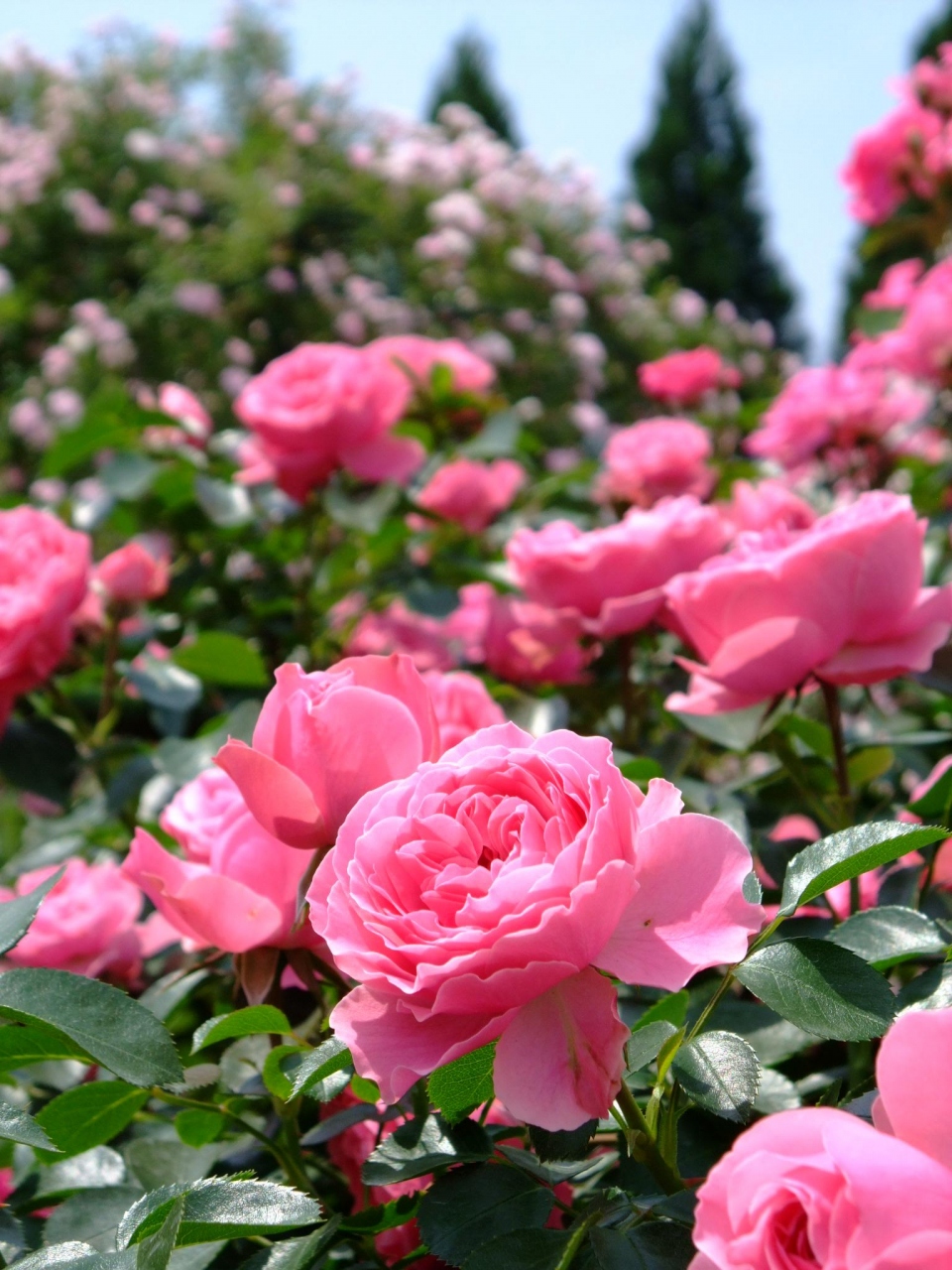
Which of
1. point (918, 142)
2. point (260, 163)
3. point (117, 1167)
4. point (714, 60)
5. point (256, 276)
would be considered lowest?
point (117, 1167)

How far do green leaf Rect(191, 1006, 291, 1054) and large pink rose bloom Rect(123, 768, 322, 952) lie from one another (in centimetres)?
3

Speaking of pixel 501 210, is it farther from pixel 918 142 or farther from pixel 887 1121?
pixel 887 1121

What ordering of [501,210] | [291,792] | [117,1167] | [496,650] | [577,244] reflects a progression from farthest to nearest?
[577,244] → [501,210] → [496,650] → [117,1167] → [291,792]

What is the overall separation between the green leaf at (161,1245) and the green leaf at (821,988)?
0.17 m

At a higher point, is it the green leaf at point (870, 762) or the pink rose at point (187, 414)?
the pink rose at point (187, 414)

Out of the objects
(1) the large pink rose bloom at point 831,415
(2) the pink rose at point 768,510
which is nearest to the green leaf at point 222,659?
(2) the pink rose at point 768,510

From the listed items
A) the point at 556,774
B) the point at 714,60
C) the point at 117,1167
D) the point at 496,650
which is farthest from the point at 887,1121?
the point at 714,60

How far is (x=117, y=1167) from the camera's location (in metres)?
0.54

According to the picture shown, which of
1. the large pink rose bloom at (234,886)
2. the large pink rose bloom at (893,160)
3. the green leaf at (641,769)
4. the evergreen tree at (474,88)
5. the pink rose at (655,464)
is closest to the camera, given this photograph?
the large pink rose bloom at (234,886)

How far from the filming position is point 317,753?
429mm

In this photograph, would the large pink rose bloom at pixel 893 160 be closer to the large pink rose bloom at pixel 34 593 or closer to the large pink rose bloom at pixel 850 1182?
the large pink rose bloom at pixel 34 593

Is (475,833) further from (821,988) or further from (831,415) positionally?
(831,415)

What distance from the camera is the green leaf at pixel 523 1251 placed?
1.14ft

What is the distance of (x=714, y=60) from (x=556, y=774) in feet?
57.3
